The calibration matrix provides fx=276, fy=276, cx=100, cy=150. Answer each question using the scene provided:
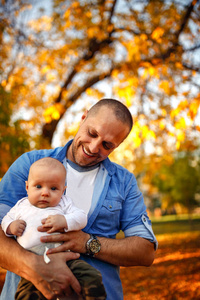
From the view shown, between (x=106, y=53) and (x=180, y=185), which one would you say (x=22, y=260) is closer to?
(x=106, y=53)

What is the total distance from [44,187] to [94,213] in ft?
1.50

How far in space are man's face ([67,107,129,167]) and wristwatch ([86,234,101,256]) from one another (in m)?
0.64

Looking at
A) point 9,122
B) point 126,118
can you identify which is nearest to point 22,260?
point 126,118

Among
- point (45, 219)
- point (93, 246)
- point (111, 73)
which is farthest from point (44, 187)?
point (111, 73)

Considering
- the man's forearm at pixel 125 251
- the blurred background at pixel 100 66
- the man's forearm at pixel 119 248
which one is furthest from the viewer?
the blurred background at pixel 100 66

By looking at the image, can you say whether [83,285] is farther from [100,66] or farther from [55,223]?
[100,66]

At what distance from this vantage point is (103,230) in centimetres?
212

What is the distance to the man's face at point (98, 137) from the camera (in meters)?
2.23

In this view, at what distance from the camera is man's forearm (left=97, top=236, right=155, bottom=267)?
1981 mm

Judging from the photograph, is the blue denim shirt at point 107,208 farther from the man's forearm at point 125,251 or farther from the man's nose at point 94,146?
the man's nose at point 94,146

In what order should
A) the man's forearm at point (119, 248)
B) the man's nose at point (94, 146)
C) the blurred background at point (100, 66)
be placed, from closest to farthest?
the man's forearm at point (119, 248), the man's nose at point (94, 146), the blurred background at point (100, 66)

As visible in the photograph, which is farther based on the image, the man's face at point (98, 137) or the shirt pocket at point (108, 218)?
the man's face at point (98, 137)

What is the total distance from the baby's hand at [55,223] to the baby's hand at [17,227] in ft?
0.46

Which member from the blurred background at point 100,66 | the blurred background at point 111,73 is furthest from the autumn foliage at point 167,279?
the blurred background at point 100,66
